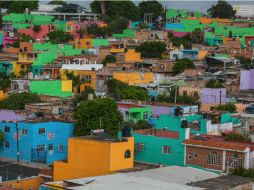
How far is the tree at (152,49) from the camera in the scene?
36094 mm

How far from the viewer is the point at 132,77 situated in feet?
91.0

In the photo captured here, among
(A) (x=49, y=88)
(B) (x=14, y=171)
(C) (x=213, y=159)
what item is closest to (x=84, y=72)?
A: (A) (x=49, y=88)

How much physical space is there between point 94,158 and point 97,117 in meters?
4.61

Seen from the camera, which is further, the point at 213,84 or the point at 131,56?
the point at 131,56

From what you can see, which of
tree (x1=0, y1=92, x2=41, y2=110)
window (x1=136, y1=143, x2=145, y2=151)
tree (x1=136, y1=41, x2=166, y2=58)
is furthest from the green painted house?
tree (x1=136, y1=41, x2=166, y2=58)

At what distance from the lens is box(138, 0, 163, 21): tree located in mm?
55128

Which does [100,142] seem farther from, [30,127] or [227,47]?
[227,47]

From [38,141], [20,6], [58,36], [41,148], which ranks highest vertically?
[20,6]

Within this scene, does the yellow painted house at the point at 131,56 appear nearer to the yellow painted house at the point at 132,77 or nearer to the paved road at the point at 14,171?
the yellow painted house at the point at 132,77

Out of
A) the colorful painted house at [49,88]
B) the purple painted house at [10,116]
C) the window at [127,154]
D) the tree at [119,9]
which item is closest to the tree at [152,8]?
the tree at [119,9]

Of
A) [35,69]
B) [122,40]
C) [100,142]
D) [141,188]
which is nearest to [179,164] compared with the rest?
[100,142]

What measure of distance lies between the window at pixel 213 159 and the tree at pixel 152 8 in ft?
132

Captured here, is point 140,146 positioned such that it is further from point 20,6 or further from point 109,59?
point 20,6

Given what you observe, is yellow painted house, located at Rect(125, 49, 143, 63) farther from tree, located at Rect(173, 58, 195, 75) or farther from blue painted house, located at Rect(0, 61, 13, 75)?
blue painted house, located at Rect(0, 61, 13, 75)
